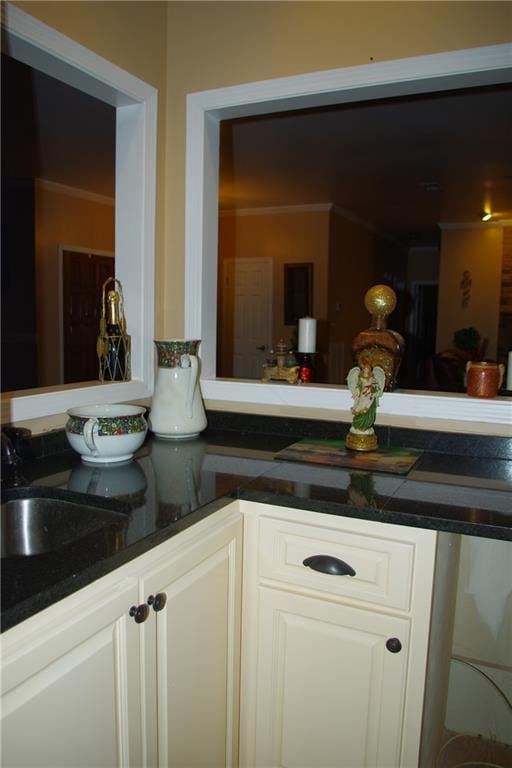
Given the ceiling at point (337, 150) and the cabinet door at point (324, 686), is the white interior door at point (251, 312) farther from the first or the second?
the cabinet door at point (324, 686)

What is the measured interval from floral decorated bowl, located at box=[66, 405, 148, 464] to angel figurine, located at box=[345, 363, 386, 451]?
23.0 inches

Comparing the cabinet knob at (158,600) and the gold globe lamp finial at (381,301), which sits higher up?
the gold globe lamp finial at (381,301)

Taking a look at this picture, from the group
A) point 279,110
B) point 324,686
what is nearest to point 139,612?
point 324,686

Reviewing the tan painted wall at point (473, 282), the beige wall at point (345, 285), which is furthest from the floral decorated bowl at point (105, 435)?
the tan painted wall at point (473, 282)

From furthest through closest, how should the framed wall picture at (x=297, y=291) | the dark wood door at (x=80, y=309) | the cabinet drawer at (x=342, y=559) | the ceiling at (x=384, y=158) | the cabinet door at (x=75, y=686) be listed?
the framed wall picture at (x=297, y=291), the dark wood door at (x=80, y=309), the ceiling at (x=384, y=158), the cabinet drawer at (x=342, y=559), the cabinet door at (x=75, y=686)

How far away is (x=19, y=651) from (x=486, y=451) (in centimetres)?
131

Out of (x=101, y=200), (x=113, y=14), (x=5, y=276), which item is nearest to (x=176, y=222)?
(x=113, y=14)

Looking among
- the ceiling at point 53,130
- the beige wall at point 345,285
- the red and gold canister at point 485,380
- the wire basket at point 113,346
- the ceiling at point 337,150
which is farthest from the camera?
the beige wall at point 345,285

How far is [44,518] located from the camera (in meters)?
1.30

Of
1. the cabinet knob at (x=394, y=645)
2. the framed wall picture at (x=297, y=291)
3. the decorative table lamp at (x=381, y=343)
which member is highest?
the framed wall picture at (x=297, y=291)

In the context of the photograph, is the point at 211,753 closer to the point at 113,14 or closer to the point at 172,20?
the point at 113,14

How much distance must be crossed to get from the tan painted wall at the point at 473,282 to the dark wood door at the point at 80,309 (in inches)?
160

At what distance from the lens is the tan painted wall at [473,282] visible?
22.8 feet

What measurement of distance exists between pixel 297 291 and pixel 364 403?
16.5 feet
